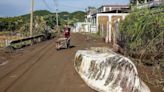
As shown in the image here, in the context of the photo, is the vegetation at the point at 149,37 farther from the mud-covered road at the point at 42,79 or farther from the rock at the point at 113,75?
the rock at the point at 113,75

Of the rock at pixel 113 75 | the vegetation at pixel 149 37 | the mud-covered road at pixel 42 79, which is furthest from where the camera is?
the vegetation at pixel 149 37

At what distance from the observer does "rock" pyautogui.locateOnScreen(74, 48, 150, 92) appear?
396 inches

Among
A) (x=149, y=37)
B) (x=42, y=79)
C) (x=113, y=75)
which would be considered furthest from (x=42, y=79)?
(x=149, y=37)

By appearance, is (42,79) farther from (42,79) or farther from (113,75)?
(113,75)

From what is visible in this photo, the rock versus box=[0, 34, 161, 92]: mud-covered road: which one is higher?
the rock

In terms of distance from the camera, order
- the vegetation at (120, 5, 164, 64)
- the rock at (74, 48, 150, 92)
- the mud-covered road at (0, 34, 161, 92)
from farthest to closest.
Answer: the vegetation at (120, 5, 164, 64), the mud-covered road at (0, 34, 161, 92), the rock at (74, 48, 150, 92)

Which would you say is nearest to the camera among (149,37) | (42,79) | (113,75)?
(113,75)

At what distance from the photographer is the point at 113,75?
10477 mm

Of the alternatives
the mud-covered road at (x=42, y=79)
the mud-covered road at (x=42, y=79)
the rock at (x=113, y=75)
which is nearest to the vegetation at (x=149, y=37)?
the mud-covered road at (x=42, y=79)

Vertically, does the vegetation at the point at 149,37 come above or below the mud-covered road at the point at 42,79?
above

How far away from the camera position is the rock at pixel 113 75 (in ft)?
33.0

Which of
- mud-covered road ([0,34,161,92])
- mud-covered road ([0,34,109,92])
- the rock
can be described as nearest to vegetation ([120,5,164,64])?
mud-covered road ([0,34,161,92])

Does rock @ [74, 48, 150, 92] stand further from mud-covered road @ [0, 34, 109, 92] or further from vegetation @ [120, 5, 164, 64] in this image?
vegetation @ [120, 5, 164, 64]

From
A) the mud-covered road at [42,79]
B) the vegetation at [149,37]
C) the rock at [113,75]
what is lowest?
the mud-covered road at [42,79]
